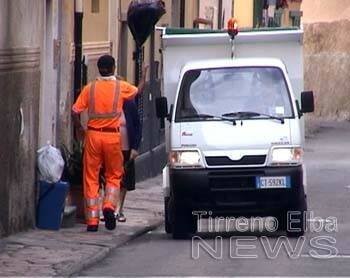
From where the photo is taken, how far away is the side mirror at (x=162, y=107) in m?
15.7

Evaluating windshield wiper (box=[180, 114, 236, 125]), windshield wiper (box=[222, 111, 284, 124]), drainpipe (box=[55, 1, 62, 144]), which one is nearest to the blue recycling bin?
windshield wiper (box=[180, 114, 236, 125])

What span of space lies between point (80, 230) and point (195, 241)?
1.57 metres

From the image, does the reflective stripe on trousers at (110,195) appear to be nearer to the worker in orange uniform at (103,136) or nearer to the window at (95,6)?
the worker in orange uniform at (103,136)

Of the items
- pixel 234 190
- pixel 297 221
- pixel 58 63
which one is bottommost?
pixel 297 221

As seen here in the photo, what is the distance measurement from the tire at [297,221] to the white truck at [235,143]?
0.04 ft

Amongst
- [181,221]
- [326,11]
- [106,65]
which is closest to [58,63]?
[106,65]

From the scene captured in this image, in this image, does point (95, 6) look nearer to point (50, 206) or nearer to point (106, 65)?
point (106, 65)

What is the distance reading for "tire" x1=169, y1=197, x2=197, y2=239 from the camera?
1526 centimetres

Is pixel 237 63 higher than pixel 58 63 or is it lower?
higher

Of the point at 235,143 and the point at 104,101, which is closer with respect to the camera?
the point at 235,143

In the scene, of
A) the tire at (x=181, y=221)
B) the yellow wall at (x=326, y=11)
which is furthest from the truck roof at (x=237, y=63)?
the yellow wall at (x=326, y=11)

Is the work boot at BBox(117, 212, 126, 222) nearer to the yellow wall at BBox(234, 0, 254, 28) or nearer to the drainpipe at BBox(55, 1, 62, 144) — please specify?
the drainpipe at BBox(55, 1, 62, 144)

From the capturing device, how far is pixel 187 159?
49.6ft

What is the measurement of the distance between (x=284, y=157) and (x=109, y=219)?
2342 mm
